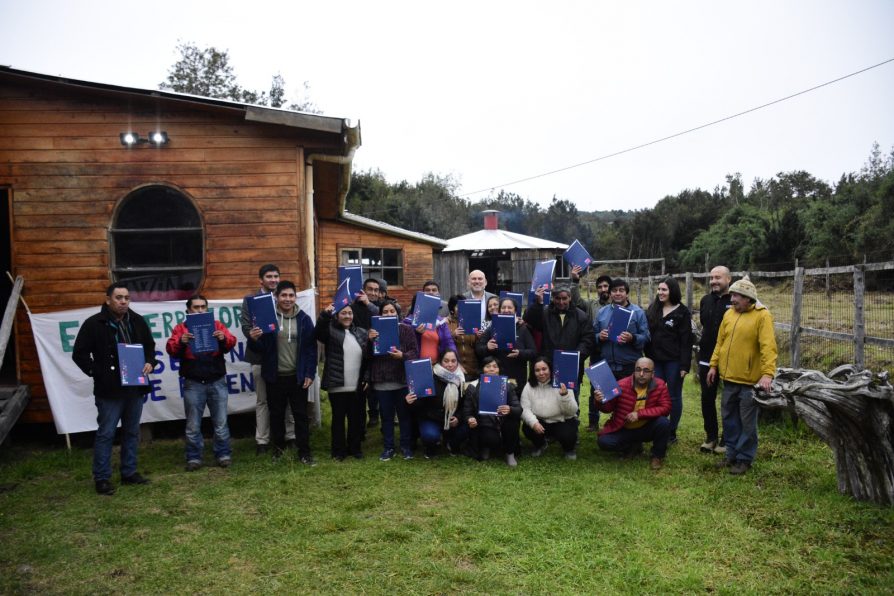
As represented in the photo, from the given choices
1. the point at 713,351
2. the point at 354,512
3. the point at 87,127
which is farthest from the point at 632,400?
the point at 87,127

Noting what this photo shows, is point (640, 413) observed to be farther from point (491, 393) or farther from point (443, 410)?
point (443, 410)

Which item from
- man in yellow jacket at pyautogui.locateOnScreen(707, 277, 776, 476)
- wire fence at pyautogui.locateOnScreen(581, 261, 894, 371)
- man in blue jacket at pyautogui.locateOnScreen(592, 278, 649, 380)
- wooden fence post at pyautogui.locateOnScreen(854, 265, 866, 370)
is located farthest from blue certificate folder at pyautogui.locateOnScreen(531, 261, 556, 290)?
wooden fence post at pyautogui.locateOnScreen(854, 265, 866, 370)

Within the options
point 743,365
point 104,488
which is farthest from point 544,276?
point 104,488

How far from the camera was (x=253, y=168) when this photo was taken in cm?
710

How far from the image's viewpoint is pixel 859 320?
632cm

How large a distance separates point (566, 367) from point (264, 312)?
2987 millimetres

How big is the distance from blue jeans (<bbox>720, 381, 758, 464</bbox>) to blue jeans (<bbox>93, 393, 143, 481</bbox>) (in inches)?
210

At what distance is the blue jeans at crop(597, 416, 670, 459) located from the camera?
5773 millimetres

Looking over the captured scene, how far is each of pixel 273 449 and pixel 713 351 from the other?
4629 millimetres

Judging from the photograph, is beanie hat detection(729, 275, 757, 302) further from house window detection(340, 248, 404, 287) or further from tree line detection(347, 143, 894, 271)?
tree line detection(347, 143, 894, 271)

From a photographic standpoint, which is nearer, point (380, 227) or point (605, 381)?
point (605, 381)

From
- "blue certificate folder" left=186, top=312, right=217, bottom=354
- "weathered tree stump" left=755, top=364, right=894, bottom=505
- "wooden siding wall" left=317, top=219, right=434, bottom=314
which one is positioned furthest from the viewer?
"wooden siding wall" left=317, top=219, right=434, bottom=314

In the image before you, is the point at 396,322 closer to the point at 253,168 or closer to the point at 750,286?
the point at 253,168

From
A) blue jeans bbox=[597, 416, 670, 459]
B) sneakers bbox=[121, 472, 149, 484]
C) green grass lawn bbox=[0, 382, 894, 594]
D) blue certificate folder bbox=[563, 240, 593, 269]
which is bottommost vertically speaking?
green grass lawn bbox=[0, 382, 894, 594]
